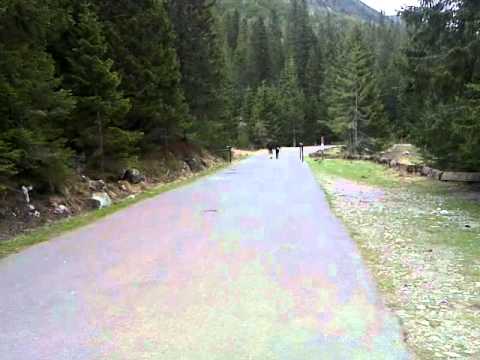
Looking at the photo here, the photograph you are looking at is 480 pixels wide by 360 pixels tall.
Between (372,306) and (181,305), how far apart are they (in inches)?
74.9

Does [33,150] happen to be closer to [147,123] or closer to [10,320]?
[10,320]

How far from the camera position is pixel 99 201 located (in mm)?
12945

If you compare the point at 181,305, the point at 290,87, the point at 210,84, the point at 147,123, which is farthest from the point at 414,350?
the point at 290,87

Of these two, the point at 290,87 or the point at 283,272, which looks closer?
the point at 283,272

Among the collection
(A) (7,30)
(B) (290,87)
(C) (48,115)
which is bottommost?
(C) (48,115)

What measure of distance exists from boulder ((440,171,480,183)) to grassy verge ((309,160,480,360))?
4.23 meters

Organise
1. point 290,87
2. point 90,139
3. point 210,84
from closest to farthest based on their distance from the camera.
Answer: point 90,139, point 210,84, point 290,87

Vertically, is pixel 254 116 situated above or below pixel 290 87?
below

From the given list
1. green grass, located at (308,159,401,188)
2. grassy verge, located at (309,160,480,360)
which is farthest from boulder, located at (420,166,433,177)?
grassy verge, located at (309,160,480,360)

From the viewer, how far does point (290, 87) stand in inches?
3762

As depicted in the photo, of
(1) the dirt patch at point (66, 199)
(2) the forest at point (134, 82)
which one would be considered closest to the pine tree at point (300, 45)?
(2) the forest at point (134, 82)

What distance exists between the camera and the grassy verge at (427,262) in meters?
4.27

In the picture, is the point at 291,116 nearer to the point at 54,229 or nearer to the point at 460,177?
the point at 460,177

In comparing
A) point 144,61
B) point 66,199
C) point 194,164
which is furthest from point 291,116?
point 66,199
